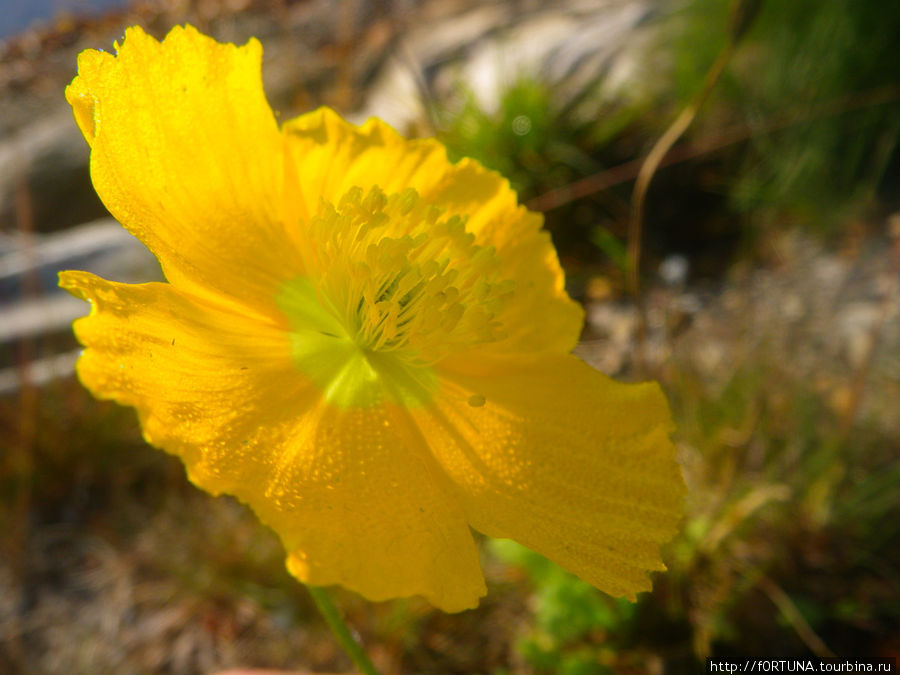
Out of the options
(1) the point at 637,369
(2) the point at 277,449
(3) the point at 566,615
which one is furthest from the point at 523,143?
(2) the point at 277,449

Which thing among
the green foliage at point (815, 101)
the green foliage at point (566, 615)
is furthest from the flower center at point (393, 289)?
the green foliage at point (815, 101)

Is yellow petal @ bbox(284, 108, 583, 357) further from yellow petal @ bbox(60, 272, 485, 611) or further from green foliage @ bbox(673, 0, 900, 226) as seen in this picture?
green foliage @ bbox(673, 0, 900, 226)

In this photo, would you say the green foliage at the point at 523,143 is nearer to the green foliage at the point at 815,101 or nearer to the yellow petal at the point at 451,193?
the green foliage at the point at 815,101

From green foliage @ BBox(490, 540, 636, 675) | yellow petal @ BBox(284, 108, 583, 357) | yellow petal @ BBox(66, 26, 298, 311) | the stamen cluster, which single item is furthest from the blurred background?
yellow petal @ BBox(66, 26, 298, 311)

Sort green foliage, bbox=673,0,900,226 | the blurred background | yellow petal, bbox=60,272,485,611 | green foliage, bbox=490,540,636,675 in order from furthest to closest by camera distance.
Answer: green foliage, bbox=673,0,900,226 < the blurred background < green foliage, bbox=490,540,636,675 < yellow petal, bbox=60,272,485,611

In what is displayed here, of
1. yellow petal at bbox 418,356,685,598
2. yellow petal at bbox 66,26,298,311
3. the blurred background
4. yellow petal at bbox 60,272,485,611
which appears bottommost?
the blurred background

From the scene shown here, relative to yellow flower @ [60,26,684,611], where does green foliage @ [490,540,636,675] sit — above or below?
below

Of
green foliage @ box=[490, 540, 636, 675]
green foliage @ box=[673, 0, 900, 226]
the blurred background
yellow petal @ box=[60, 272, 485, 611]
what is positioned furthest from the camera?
green foliage @ box=[673, 0, 900, 226]
